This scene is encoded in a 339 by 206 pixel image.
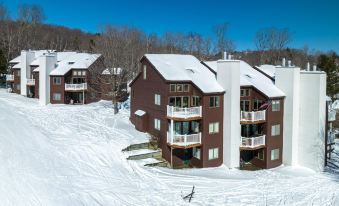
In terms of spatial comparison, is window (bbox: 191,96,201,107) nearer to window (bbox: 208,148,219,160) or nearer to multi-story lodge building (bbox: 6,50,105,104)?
window (bbox: 208,148,219,160)

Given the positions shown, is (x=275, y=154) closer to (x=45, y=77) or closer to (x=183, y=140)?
(x=183, y=140)

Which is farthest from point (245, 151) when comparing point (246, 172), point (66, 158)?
point (66, 158)

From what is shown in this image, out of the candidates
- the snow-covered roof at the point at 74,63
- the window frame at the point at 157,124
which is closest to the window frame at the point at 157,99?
the window frame at the point at 157,124

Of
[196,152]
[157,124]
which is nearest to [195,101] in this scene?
[157,124]

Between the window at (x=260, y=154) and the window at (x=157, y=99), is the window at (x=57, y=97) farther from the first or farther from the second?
the window at (x=260, y=154)

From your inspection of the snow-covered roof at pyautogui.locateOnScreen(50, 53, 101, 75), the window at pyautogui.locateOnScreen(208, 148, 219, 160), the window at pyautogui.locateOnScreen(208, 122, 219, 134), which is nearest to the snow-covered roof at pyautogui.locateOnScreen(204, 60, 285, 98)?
the window at pyautogui.locateOnScreen(208, 122, 219, 134)

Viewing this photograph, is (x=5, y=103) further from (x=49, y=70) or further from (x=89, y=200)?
(x=89, y=200)
